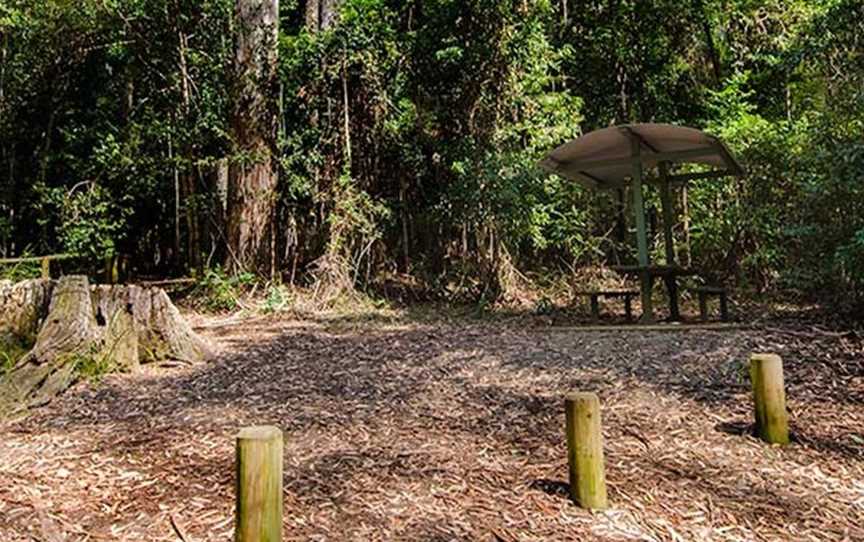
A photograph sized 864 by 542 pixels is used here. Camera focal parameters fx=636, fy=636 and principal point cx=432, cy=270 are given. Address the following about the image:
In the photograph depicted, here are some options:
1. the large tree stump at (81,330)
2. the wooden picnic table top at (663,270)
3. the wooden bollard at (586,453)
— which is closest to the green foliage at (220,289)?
the large tree stump at (81,330)

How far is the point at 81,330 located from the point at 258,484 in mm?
3559

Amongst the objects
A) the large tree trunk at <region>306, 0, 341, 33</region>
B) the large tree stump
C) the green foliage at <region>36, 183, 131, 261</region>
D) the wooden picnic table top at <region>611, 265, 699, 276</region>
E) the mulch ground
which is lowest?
the mulch ground

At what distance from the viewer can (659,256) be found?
409 inches

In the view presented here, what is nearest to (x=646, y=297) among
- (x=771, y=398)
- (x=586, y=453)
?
(x=771, y=398)

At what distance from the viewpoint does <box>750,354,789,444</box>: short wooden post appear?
3.32m

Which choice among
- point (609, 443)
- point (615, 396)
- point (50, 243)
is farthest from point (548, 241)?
point (50, 243)

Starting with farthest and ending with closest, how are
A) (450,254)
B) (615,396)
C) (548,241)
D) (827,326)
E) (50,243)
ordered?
(50,243)
(450,254)
(548,241)
(827,326)
(615,396)

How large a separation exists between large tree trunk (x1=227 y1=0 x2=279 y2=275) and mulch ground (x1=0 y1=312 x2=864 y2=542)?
16.2ft

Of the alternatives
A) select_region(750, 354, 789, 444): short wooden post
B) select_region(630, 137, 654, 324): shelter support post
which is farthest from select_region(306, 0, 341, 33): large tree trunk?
select_region(750, 354, 789, 444): short wooden post

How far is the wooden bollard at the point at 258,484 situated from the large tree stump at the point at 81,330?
299 cm

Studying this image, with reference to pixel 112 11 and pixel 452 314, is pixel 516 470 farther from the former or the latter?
pixel 112 11

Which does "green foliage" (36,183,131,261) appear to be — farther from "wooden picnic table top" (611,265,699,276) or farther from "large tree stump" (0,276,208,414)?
"wooden picnic table top" (611,265,699,276)

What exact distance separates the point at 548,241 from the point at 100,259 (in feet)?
26.3

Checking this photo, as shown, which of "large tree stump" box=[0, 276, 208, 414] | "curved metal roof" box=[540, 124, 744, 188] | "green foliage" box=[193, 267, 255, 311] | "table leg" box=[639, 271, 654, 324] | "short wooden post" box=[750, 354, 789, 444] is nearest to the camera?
"short wooden post" box=[750, 354, 789, 444]
